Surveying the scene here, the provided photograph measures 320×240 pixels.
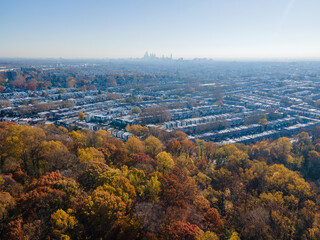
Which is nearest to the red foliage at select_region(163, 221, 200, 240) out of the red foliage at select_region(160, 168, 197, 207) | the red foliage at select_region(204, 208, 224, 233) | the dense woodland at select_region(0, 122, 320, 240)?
the dense woodland at select_region(0, 122, 320, 240)

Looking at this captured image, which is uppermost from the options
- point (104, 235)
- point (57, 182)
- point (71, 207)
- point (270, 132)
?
point (57, 182)

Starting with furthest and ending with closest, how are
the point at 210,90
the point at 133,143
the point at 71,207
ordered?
the point at 210,90, the point at 133,143, the point at 71,207

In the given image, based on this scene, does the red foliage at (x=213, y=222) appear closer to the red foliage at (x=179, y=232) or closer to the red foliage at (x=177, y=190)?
the red foliage at (x=177, y=190)

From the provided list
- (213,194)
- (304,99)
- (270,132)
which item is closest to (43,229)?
(213,194)

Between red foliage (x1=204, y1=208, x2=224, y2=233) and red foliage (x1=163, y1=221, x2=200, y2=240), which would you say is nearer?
red foliage (x1=163, y1=221, x2=200, y2=240)

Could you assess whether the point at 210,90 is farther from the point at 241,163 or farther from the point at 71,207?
the point at 71,207

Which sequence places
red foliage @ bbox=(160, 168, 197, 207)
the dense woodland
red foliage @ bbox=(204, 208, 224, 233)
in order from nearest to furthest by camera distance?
the dense woodland, red foliage @ bbox=(204, 208, 224, 233), red foliage @ bbox=(160, 168, 197, 207)

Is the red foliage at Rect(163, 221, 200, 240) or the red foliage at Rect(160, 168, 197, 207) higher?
the red foliage at Rect(163, 221, 200, 240)

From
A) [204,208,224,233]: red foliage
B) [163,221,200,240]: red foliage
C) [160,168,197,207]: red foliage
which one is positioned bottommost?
[204,208,224,233]: red foliage

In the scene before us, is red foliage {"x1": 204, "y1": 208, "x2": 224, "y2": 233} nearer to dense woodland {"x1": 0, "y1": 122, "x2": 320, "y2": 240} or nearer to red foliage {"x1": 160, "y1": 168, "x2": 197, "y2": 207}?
dense woodland {"x1": 0, "y1": 122, "x2": 320, "y2": 240}
